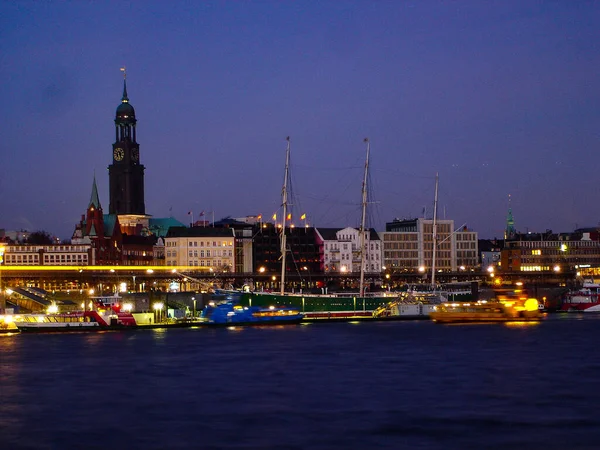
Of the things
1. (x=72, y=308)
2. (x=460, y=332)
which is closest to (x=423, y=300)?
(x=460, y=332)

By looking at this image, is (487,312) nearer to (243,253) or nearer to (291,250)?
(291,250)

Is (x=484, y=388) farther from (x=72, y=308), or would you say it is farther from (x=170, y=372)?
(x=72, y=308)

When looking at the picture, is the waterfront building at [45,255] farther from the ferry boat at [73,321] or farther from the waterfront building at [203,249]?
the ferry boat at [73,321]

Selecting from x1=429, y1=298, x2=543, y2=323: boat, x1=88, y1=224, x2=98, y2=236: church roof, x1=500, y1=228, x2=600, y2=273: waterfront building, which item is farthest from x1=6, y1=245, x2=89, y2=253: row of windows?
x1=429, y1=298, x2=543, y2=323: boat

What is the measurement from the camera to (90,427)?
3578 cm

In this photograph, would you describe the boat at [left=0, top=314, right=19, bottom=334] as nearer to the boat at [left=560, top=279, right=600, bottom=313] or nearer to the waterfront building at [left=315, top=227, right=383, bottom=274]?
the boat at [left=560, top=279, right=600, bottom=313]

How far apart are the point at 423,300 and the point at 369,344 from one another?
3778cm

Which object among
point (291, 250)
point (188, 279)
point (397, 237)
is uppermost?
point (397, 237)

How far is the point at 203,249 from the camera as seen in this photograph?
178m

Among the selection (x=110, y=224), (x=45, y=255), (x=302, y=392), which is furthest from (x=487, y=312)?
(x=110, y=224)

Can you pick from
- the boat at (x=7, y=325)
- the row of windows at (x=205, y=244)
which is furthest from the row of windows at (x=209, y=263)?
the boat at (x=7, y=325)

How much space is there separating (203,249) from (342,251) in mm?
22114

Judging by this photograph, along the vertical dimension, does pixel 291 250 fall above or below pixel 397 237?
below

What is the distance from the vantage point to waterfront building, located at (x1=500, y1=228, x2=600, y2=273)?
187m
